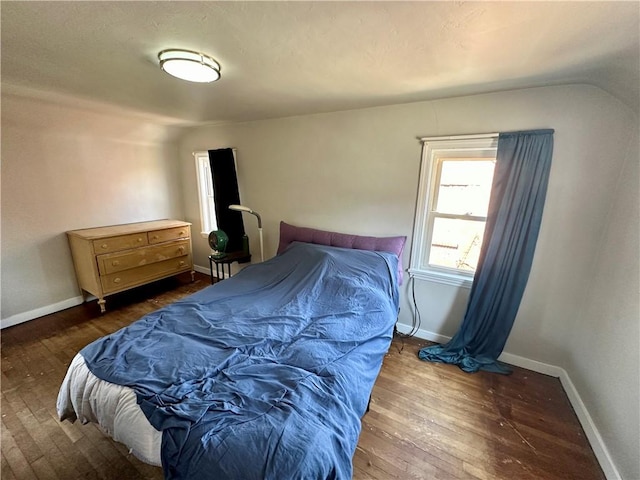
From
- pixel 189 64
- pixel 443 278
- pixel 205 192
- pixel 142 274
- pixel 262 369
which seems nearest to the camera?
pixel 262 369

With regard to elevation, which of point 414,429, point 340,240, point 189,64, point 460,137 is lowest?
point 414,429

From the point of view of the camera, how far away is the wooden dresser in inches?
110

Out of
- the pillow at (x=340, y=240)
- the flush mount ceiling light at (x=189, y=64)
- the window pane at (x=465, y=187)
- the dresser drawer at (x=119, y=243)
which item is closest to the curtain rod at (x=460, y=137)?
the window pane at (x=465, y=187)

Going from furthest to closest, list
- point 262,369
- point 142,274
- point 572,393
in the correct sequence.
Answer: point 142,274 < point 572,393 < point 262,369

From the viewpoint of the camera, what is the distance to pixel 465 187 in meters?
2.26

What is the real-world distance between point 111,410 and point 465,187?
2.76 m

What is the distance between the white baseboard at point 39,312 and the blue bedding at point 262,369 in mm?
2200

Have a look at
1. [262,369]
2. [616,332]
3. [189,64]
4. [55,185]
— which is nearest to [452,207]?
[616,332]

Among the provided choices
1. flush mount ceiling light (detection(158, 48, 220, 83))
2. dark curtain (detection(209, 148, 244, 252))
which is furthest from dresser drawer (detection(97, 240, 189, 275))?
flush mount ceiling light (detection(158, 48, 220, 83))

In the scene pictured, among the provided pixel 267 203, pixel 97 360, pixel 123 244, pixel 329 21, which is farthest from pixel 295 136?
pixel 97 360

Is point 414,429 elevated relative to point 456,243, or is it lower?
lower

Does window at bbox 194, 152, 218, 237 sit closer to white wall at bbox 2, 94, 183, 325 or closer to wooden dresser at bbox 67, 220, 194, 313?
wooden dresser at bbox 67, 220, 194, 313

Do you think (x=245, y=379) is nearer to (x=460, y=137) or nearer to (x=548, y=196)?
(x=460, y=137)

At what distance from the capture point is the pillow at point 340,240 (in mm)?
2439
